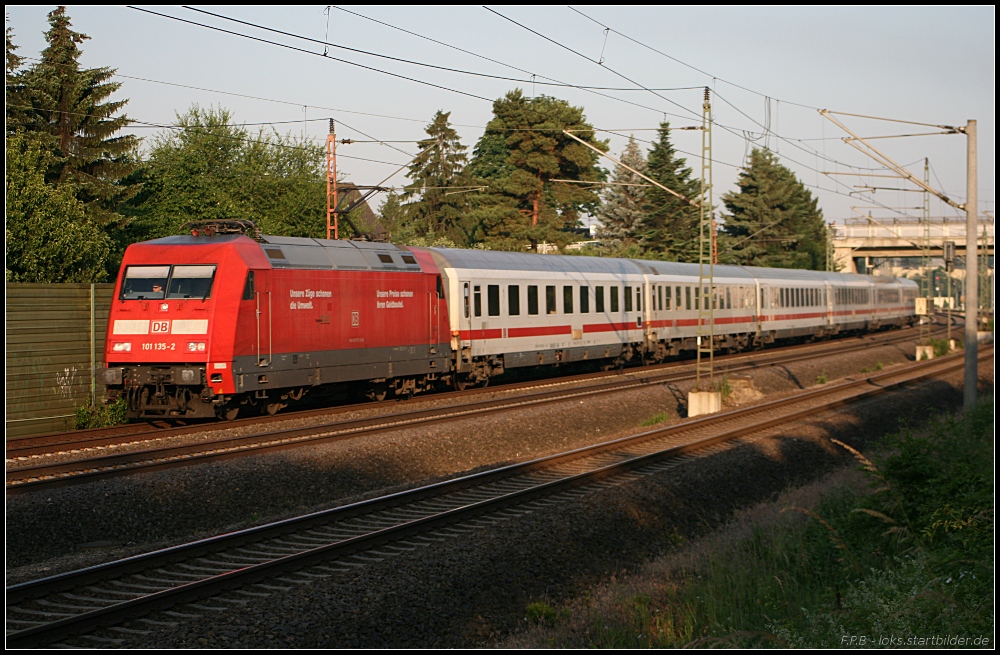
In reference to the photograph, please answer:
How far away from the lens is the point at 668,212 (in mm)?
70562

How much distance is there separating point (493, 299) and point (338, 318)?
641 centimetres

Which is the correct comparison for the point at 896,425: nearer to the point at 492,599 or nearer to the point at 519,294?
the point at 519,294

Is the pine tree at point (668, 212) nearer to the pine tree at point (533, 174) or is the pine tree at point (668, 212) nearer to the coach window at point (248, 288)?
the pine tree at point (533, 174)

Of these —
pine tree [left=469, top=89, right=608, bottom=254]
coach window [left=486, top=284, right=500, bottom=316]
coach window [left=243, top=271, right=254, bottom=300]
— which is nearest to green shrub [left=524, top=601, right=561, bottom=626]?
coach window [left=243, top=271, right=254, bottom=300]

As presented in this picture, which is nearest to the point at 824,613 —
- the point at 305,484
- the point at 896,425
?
the point at 305,484

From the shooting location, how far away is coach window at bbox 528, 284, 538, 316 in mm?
26312

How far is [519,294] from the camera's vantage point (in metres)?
25.9

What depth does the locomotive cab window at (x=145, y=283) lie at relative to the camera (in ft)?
56.4

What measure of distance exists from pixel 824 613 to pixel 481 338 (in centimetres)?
1683

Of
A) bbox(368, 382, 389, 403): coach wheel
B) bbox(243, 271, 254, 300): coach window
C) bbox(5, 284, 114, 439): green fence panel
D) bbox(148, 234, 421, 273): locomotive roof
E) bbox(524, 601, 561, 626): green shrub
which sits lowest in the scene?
bbox(524, 601, 561, 626): green shrub

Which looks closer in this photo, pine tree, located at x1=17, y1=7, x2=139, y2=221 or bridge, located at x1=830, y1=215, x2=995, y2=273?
pine tree, located at x1=17, y1=7, x2=139, y2=221

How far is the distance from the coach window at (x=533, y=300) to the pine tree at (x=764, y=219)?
55.5 meters

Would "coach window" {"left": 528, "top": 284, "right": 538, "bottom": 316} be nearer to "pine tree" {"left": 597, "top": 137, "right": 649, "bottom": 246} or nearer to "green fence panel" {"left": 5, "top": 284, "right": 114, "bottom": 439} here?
"green fence panel" {"left": 5, "top": 284, "right": 114, "bottom": 439}

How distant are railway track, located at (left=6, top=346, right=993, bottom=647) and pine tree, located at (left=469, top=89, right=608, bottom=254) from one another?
42.4 meters
